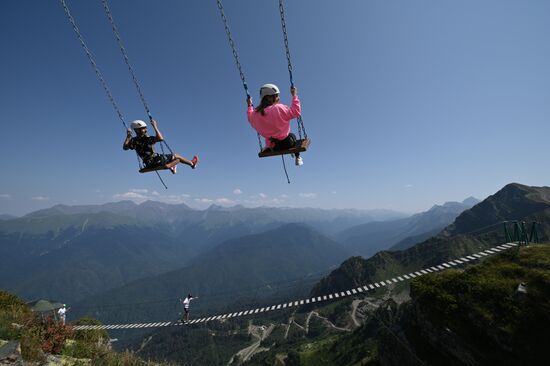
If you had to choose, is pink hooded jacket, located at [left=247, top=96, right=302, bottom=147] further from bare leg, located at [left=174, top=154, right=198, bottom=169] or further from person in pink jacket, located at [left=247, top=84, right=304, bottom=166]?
bare leg, located at [left=174, top=154, right=198, bottom=169]

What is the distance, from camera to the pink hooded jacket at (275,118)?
898 centimetres

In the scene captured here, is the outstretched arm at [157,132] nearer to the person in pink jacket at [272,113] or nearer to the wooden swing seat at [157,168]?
the wooden swing seat at [157,168]

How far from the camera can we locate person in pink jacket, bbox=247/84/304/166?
29.3ft

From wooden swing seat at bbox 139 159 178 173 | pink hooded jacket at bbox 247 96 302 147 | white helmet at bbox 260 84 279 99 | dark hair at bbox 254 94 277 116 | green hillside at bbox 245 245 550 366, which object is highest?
white helmet at bbox 260 84 279 99

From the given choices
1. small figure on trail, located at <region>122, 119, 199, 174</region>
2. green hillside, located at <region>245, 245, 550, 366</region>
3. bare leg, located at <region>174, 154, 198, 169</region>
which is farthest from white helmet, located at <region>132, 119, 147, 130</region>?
green hillside, located at <region>245, 245, 550, 366</region>

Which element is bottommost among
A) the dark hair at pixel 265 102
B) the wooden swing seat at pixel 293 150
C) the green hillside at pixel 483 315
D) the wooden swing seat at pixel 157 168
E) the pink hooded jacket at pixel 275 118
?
the green hillside at pixel 483 315

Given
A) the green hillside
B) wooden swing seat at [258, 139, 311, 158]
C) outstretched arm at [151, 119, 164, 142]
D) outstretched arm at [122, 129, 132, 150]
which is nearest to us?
wooden swing seat at [258, 139, 311, 158]

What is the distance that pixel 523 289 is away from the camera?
2730 cm

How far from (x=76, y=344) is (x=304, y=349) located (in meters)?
153

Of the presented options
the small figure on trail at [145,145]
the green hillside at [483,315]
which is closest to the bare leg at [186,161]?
the small figure on trail at [145,145]

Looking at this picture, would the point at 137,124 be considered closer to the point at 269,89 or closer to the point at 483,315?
the point at 269,89

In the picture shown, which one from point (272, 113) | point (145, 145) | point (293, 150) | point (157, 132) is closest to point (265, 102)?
point (272, 113)

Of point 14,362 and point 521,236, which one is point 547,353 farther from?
point 14,362

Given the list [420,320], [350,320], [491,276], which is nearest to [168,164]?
[491,276]
